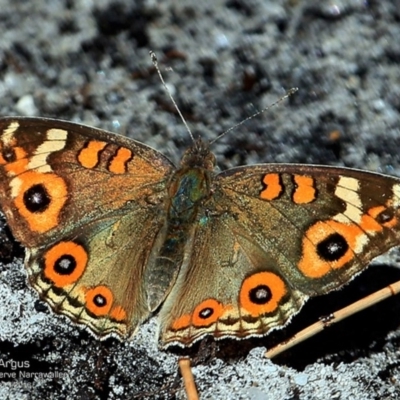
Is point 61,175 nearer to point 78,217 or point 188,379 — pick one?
point 78,217

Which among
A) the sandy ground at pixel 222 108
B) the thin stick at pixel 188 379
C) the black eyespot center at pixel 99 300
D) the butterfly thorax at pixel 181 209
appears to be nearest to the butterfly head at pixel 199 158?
the butterfly thorax at pixel 181 209

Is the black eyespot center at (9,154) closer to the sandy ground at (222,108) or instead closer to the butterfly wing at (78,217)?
the butterfly wing at (78,217)

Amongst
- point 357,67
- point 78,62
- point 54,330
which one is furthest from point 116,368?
point 357,67

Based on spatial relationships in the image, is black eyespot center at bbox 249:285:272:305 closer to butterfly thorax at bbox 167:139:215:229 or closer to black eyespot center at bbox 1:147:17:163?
butterfly thorax at bbox 167:139:215:229

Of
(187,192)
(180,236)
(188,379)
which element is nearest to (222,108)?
(187,192)

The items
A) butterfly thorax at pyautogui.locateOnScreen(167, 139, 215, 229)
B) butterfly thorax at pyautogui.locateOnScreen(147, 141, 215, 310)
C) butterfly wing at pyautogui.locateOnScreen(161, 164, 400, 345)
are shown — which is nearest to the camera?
butterfly wing at pyautogui.locateOnScreen(161, 164, 400, 345)

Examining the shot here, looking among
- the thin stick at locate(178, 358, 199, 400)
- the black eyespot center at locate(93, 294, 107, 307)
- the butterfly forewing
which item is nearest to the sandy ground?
the thin stick at locate(178, 358, 199, 400)

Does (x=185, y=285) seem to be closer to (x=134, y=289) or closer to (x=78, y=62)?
(x=134, y=289)
